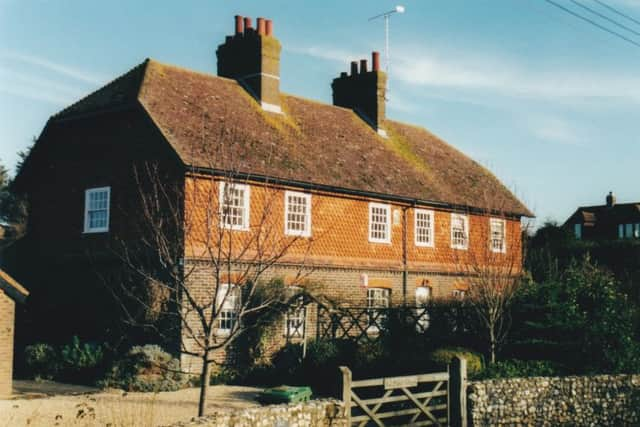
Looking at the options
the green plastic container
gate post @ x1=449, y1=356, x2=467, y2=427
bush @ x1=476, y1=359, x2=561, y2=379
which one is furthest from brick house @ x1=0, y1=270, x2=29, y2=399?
bush @ x1=476, y1=359, x2=561, y2=379

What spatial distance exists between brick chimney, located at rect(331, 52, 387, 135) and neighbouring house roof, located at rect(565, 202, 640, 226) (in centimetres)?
4809

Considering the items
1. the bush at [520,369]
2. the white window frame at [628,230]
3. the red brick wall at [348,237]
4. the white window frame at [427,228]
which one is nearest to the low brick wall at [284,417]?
the bush at [520,369]

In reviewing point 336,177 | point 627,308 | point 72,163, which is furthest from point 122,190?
point 627,308

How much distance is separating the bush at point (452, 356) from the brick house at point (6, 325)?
1038 cm

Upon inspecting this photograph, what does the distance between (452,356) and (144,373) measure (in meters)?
8.46

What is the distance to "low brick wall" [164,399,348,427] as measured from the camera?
1199 cm

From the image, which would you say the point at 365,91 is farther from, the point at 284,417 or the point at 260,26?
the point at 284,417

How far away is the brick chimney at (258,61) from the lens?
3130 centimetres

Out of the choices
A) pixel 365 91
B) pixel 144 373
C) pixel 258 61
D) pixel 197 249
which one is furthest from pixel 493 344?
pixel 365 91

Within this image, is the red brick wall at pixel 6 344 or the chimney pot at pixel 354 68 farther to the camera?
the chimney pot at pixel 354 68

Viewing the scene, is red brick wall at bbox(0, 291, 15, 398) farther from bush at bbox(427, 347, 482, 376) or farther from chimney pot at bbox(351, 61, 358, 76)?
chimney pot at bbox(351, 61, 358, 76)

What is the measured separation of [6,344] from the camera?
20344 millimetres

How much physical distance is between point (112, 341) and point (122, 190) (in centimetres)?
496

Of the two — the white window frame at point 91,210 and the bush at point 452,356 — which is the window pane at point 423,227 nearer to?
the bush at point 452,356
